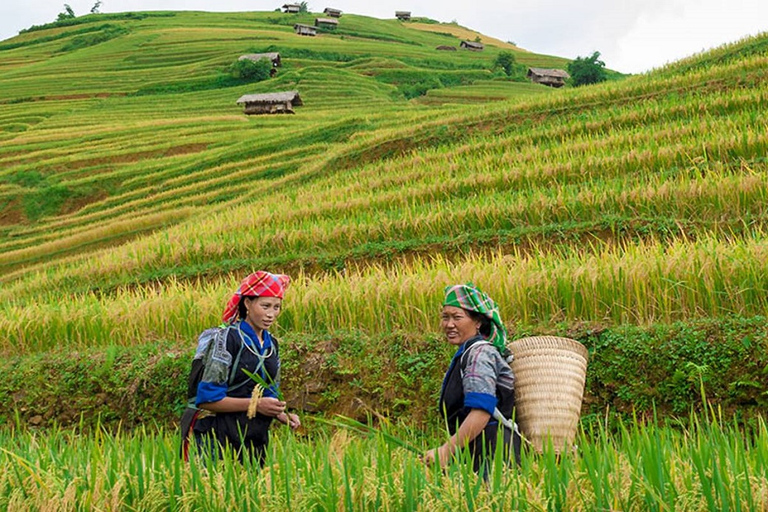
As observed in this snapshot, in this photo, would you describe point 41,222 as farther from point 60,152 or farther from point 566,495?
point 566,495

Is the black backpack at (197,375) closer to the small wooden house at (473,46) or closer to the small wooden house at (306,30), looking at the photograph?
the small wooden house at (306,30)

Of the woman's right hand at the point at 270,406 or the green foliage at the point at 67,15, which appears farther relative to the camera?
the green foliage at the point at 67,15

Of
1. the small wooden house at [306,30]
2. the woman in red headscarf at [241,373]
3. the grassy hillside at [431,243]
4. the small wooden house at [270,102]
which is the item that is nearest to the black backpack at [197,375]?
the woman in red headscarf at [241,373]

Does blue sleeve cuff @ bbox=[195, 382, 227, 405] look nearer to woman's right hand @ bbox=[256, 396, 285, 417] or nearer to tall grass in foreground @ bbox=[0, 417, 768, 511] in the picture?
woman's right hand @ bbox=[256, 396, 285, 417]

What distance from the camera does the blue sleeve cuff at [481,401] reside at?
3035 mm

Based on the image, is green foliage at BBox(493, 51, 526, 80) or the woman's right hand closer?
the woman's right hand

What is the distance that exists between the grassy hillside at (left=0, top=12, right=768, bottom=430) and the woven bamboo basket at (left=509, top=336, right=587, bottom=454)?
1.63m

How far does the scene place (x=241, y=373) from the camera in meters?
3.82

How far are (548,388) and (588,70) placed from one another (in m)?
49.5

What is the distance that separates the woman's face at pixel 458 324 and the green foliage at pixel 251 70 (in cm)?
5246

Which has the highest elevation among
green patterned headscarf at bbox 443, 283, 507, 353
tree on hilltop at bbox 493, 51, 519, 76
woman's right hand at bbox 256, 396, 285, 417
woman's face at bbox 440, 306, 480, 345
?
tree on hilltop at bbox 493, 51, 519, 76

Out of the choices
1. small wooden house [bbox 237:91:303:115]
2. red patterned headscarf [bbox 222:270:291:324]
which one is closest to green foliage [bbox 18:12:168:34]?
small wooden house [bbox 237:91:303:115]

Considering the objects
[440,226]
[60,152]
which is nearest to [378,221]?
[440,226]

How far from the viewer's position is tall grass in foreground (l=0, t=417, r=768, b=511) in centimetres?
204
